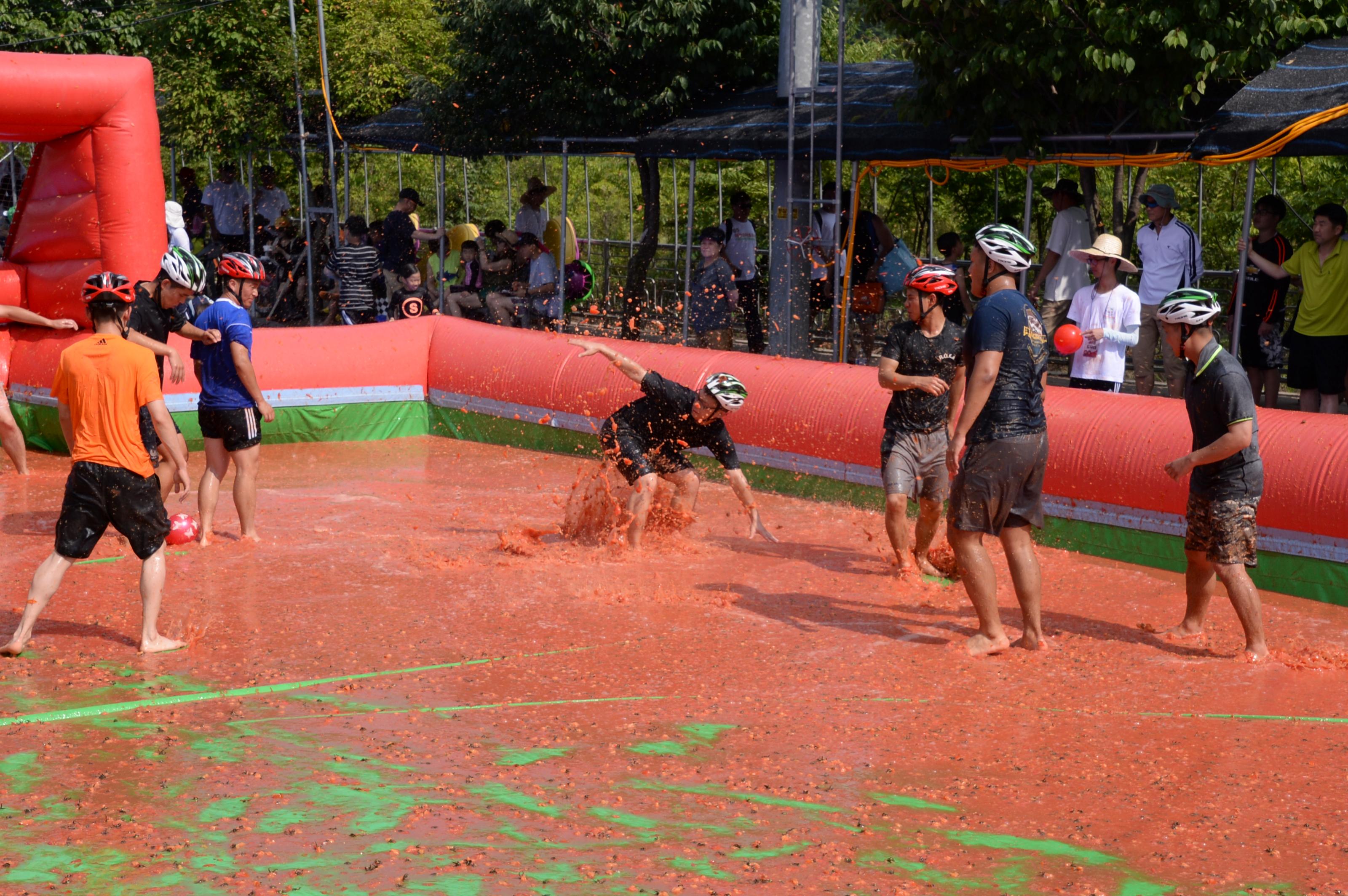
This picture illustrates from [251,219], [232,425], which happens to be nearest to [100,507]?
[232,425]

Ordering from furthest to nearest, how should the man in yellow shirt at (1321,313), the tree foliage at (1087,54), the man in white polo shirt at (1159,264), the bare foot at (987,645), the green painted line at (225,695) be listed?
the tree foliage at (1087,54)
the man in white polo shirt at (1159,264)
the man in yellow shirt at (1321,313)
the bare foot at (987,645)
the green painted line at (225,695)

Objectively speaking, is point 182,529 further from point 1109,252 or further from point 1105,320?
point 1109,252

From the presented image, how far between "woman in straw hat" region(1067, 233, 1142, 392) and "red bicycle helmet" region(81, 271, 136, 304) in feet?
21.7

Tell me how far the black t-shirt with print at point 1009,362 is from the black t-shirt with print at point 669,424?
2.13 m

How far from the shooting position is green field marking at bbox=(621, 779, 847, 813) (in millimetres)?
5344

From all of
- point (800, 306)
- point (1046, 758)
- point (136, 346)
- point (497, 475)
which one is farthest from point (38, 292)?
point (1046, 758)

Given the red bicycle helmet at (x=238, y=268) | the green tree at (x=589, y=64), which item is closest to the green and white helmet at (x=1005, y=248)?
the red bicycle helmet at (x=238, y=268)

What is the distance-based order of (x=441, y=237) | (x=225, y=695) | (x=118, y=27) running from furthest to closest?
(x=118, y=27)
(x=441, y=237)
(x=225, y=695)

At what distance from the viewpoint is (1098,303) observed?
419 inches

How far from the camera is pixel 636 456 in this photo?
29.6 feet

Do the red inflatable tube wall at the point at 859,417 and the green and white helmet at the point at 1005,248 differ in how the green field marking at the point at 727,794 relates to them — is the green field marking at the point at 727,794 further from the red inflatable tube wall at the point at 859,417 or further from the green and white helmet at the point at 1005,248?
the red inflatable tube wall at the point at 859,417

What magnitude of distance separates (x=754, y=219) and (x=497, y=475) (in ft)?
62.0

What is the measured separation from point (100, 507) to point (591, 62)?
1331cm

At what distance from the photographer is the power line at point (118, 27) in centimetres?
2312
